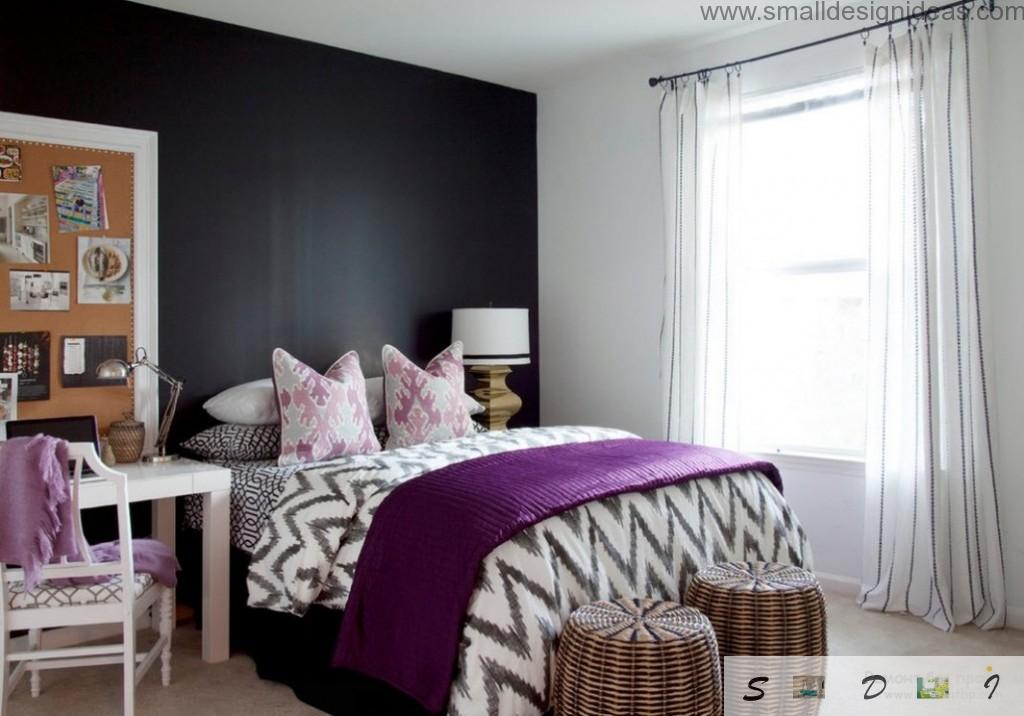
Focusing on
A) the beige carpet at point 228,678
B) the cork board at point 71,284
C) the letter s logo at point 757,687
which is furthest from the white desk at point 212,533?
the letter s logo at point 757,687

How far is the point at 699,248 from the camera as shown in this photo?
172 inches

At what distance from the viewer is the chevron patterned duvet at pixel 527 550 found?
228cm

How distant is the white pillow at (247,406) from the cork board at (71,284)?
350 mm

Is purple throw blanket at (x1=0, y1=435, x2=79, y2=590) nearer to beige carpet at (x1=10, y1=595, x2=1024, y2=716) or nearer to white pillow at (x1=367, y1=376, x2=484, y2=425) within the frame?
beige carpet at (x1=10, y1=595, x2=1024, y2=716)

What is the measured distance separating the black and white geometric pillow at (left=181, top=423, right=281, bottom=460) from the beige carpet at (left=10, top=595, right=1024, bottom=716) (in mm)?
704

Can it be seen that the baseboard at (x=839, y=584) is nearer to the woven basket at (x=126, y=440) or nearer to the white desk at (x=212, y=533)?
the white desk at (x=212, y=533)

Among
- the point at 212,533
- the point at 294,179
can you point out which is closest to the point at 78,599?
the point at 212,533

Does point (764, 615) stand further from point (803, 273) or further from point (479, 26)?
point (479, 26)

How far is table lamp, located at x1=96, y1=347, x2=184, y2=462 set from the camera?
11.1ft

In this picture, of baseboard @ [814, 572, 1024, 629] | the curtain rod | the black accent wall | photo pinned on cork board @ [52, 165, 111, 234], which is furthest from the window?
photo pinned on cork board @ [52, 165, 111, 234]

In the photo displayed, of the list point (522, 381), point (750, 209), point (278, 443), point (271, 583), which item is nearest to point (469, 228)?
point (522, 381)

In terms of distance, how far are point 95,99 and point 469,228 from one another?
6.63 ft

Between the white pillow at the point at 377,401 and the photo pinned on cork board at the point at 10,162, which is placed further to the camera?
the white pillow at the point at 377,401

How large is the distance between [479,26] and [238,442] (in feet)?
7.02
